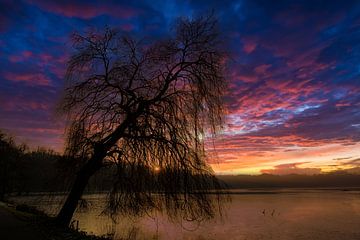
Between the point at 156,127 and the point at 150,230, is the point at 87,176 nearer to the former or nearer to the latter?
the point at 156,127

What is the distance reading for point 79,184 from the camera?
54.0ft

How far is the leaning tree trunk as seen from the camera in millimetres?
16188

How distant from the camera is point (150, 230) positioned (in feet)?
93.7

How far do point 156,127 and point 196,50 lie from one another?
3.69 m

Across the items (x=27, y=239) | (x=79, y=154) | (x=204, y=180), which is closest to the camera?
(x=27, y=239)

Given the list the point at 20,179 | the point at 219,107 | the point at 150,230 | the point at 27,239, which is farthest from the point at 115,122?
the point at 20,179

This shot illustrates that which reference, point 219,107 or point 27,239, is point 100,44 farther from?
point 27,239

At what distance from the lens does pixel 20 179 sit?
61.4 metres

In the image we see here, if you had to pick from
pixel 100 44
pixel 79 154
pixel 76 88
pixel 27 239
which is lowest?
pixel 27 239

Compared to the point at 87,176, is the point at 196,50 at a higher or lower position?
higher

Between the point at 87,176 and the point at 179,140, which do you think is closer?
the point at 179,140

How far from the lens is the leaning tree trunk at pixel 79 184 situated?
53.1 feet

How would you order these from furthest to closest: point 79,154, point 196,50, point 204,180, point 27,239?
point 79,154 → point 196,50 → point 204,180 → point 27,239

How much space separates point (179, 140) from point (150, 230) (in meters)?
16.7
